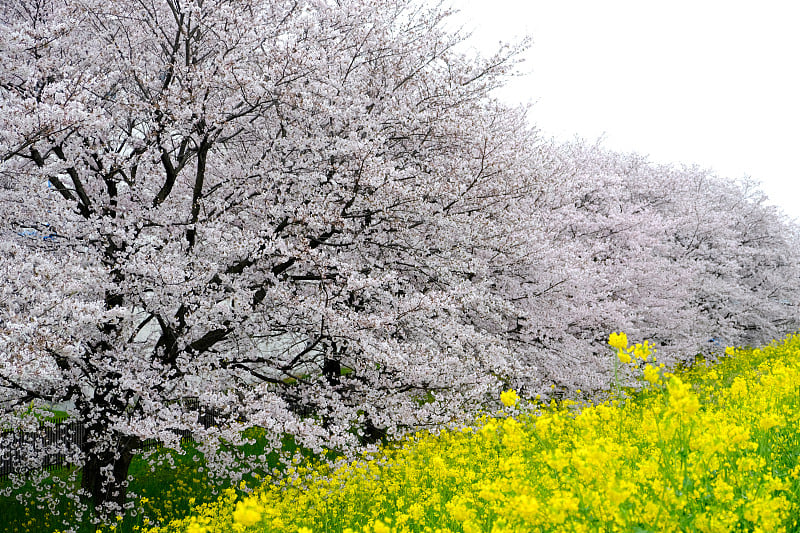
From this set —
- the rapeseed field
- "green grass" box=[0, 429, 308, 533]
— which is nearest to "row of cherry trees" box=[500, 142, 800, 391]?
the rapeseed field

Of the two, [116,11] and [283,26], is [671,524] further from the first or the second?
[116,11]

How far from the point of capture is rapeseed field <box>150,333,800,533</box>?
2.95m

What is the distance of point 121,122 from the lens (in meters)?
8.12

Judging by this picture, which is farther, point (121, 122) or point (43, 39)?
point (121, 122)

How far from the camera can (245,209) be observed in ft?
26.7

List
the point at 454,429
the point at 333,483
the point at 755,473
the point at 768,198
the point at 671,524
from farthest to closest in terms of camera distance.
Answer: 1. the point at 768,198
2. the point at 454,429
3. the point at 333,483
4. the point at 755,473
5. the point at 671,524

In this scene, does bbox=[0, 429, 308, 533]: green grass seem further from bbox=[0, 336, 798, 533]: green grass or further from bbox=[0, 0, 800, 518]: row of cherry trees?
bbox=[0, 0, 800, 518]: row of cherry trees

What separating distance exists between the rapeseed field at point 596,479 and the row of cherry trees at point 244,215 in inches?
31.5

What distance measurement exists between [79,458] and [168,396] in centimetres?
168

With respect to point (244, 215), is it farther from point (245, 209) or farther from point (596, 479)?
point (596, 479)

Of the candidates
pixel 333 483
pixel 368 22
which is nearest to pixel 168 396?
pixel 333 483

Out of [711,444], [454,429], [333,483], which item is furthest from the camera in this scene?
Answer: [454,429]

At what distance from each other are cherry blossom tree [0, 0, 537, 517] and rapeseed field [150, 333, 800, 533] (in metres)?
0.77

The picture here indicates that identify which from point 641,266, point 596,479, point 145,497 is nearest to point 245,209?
point 145,497
